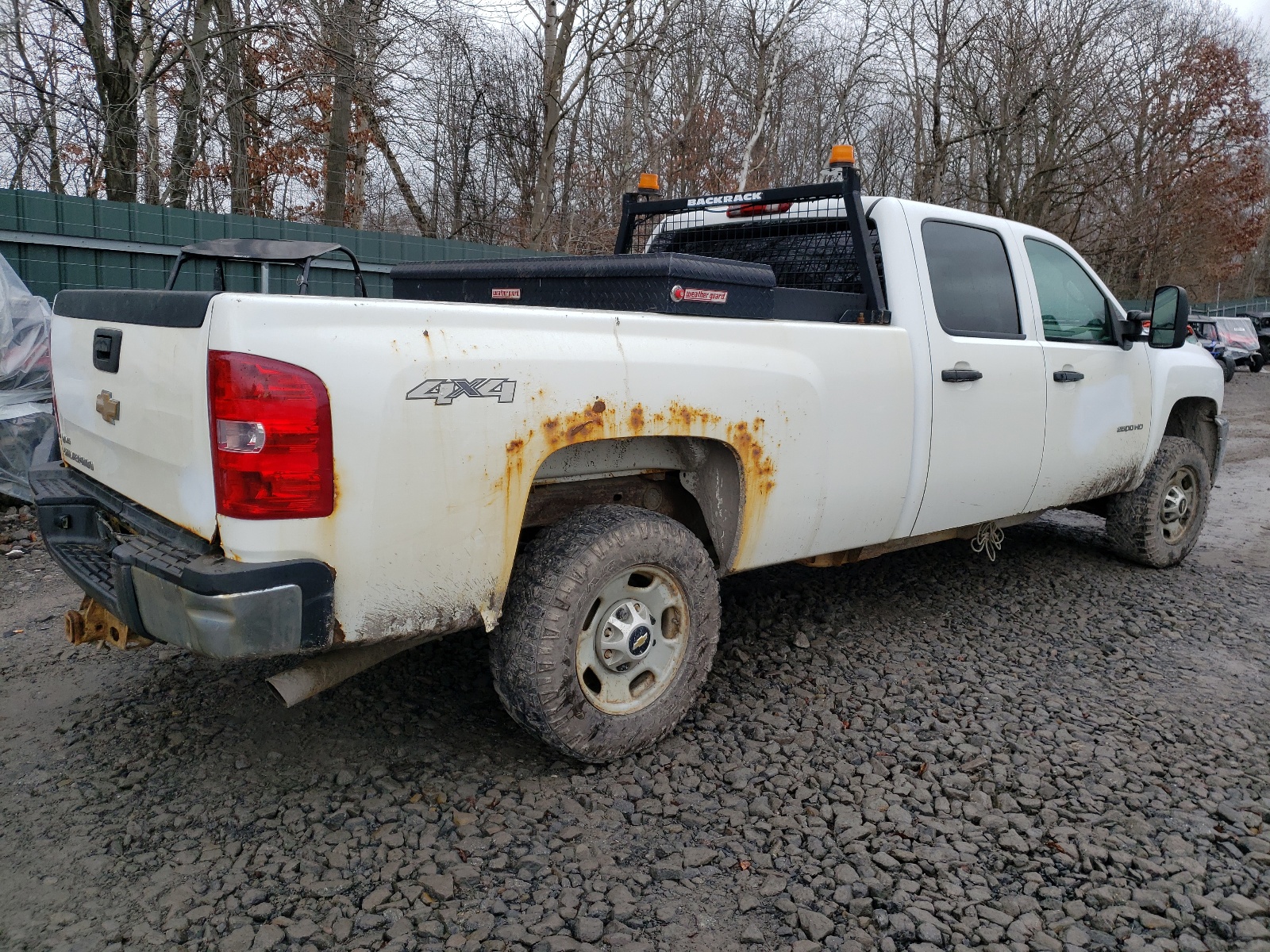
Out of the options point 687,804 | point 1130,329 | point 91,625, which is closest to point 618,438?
point 687,804

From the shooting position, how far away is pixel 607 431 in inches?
116

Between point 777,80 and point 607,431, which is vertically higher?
point 777,80

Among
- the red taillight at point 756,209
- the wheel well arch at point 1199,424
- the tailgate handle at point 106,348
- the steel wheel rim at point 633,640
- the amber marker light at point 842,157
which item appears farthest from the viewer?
the wheel well arch at point 1199,424

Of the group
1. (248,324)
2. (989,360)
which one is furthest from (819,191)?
(248,324)

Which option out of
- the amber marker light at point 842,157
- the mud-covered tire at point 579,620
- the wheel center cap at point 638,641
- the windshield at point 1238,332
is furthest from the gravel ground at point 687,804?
the windshield at point 1238,332

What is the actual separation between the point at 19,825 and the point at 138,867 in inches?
19.3

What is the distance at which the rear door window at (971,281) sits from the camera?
420 centimetres

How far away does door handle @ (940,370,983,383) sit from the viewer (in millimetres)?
4027

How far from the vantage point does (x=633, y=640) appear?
3.19 meters

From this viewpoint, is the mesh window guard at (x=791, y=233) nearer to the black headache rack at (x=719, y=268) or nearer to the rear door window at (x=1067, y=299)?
the black headache rack at (x=719, y=268)

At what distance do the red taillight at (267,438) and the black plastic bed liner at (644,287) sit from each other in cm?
126

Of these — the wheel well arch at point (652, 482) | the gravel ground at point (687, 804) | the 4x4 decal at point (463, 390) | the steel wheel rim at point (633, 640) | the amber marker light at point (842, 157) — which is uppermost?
the amber marker light at point (842, 157)

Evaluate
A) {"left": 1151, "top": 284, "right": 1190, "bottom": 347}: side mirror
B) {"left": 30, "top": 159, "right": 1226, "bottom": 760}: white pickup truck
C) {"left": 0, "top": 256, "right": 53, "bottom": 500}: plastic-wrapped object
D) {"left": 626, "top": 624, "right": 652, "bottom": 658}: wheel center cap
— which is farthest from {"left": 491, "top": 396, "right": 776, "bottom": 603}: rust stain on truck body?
{"left": 0, "top": 256, "right": 53, "bottom": 500}: plastic-wrapped object

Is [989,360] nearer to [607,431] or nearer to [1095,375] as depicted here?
[1095,375]
